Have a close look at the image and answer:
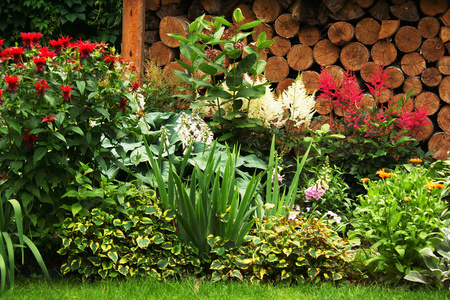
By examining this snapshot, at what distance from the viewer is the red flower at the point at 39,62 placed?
8.80 ft

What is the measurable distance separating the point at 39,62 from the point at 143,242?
1.20 metres

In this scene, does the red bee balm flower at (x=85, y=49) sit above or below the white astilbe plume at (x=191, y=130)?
above

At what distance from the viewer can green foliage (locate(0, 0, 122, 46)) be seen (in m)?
6.68

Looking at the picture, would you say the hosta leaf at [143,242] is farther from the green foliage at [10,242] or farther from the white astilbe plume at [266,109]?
the white astilbe plume at [266,109]

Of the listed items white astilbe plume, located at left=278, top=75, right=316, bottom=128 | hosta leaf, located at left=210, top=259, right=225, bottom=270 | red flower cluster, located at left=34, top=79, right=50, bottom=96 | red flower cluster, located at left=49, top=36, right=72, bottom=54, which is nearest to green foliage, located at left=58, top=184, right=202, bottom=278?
hosta leaf, located at left=210, top=259, right=225, bottom=270

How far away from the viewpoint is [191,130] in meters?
3.67

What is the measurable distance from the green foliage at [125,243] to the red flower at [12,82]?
819 mm

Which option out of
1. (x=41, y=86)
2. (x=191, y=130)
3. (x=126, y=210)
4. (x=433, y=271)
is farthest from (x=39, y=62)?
(x=433, y=271)

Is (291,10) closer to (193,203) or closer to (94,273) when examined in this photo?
(193,203)

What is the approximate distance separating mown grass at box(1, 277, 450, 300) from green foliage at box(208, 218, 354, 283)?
8 centimetres

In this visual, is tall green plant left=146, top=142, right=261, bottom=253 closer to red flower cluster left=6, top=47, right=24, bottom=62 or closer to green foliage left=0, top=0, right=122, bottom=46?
red flower cluster left=6, top=47, right=24, bottom=62

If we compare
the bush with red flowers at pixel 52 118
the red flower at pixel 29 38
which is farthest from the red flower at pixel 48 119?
the red flower at pixel 29 38

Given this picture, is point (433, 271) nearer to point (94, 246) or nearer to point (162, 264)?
point (162, 264)

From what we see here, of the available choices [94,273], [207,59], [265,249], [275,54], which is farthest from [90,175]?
[275,54]
